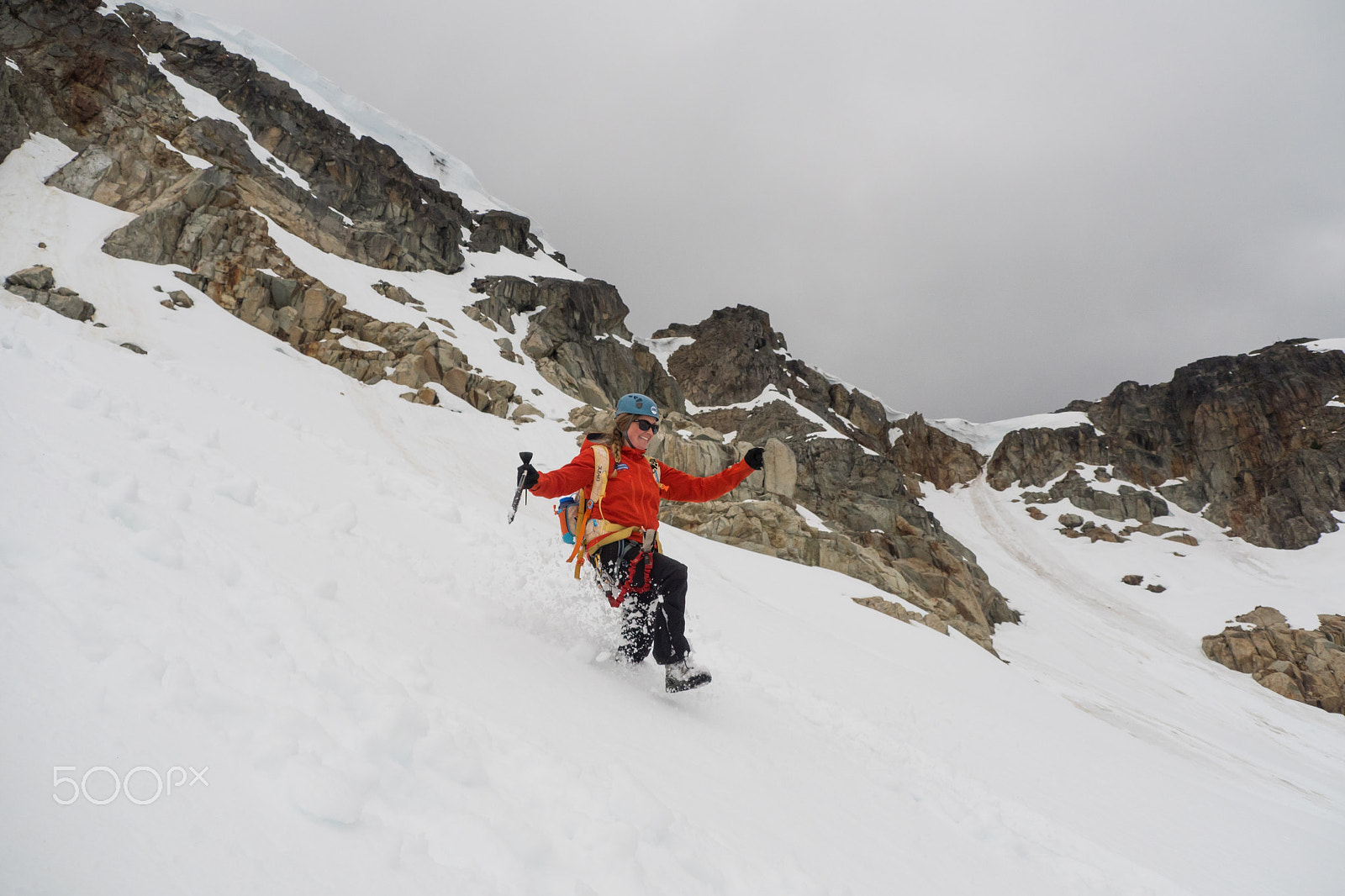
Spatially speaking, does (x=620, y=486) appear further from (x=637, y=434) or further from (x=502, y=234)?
(x=502, y=234)

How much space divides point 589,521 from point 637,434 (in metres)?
0.86

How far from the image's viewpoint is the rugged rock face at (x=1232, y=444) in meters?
72.9

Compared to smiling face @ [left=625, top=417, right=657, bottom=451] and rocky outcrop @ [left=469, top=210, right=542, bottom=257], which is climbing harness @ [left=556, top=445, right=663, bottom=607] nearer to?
smiling face @ [left=625, top=417, right=657, bottom=451]

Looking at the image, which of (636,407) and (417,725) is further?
(636,407)

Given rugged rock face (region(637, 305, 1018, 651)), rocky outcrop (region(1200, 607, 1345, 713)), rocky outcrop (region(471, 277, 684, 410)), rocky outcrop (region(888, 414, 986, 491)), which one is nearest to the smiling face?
rugged rock face (region(637, 305, 1018, 651))

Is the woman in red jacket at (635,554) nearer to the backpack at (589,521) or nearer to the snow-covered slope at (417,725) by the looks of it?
the backpack at (589,521)

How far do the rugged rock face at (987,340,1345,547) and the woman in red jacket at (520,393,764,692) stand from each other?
9811 centimetres

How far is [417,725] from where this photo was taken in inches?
88.1

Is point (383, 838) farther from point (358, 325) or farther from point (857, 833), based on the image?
point (358, 325)

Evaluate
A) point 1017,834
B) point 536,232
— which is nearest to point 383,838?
point 1017,834

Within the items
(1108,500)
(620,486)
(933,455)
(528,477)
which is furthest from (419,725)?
(933,455)

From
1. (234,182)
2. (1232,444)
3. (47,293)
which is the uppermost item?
(1232,444)

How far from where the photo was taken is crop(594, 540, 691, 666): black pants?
474 cm

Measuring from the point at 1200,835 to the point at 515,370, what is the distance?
122ft
